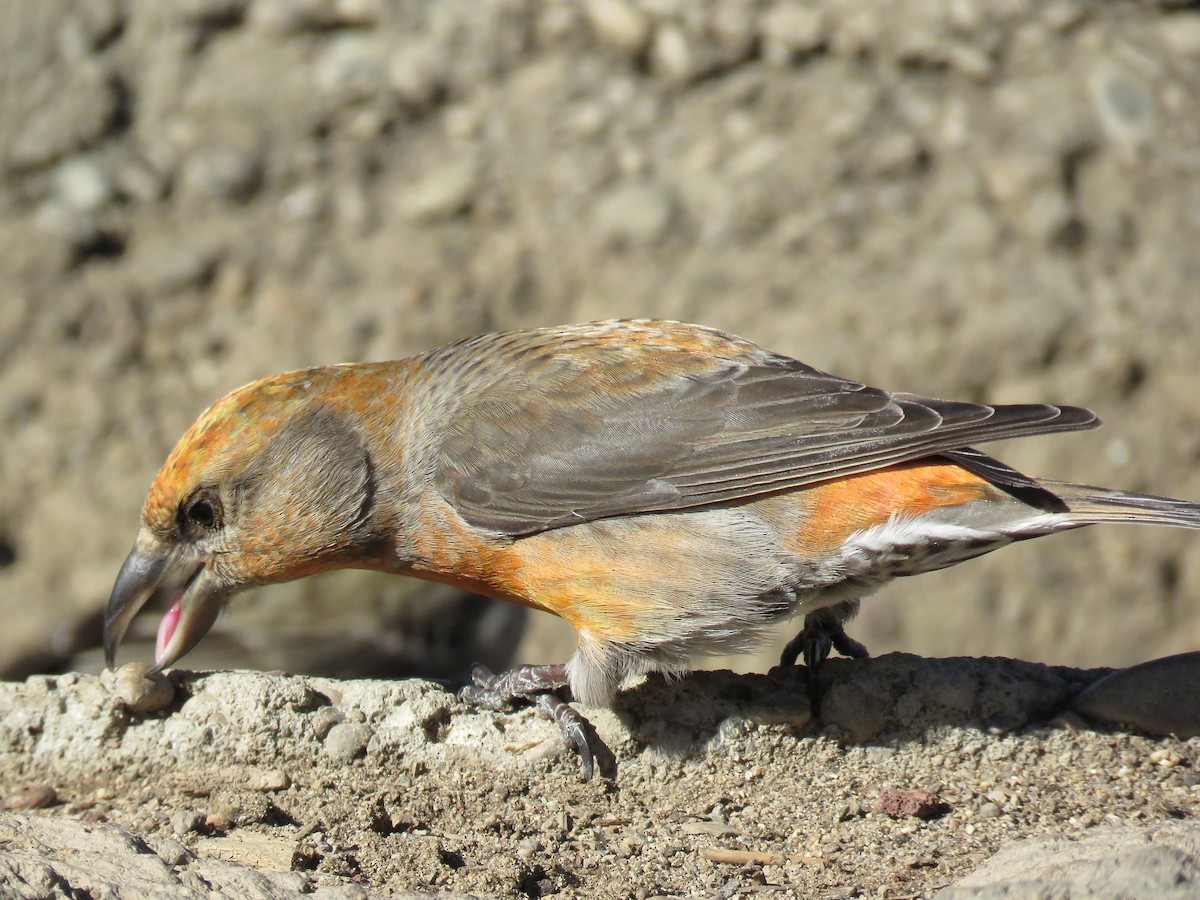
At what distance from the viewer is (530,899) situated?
3.21 meters

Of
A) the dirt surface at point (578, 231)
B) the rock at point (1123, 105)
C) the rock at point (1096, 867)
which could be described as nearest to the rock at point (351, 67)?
the dirt surface at point (578, 231)

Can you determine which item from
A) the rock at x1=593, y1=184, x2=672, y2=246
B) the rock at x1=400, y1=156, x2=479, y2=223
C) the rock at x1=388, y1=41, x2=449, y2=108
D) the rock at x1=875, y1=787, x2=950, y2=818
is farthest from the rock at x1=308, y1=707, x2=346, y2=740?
the rock at x1=388, y1=41, x2=449, y2=108

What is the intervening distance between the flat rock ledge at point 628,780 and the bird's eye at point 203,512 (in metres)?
0.58

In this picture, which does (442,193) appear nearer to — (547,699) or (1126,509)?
(547,699)

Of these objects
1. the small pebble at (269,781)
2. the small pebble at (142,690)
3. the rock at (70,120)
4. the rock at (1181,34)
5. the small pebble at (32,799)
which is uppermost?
the rock at (1181,34)

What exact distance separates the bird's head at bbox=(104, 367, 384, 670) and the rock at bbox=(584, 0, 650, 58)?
15.4 ft

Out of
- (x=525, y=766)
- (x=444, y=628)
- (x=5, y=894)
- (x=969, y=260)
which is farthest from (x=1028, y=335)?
(x=5, y=894)

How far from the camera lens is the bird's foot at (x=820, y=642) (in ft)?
13.6

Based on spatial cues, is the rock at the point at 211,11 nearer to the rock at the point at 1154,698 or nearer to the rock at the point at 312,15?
the rock at the point at 312,15

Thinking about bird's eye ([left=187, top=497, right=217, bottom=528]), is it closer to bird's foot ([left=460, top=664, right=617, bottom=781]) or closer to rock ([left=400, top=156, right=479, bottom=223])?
bird's foot ([left=460, top=664, right=617, bottom=781])

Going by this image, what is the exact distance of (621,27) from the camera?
8367mm

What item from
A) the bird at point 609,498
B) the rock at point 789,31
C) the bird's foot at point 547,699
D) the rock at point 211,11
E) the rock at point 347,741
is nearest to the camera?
the rock at point 347,741

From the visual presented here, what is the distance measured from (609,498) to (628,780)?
0.86m

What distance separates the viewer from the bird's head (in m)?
4.18
